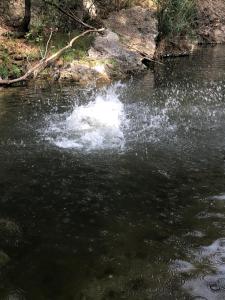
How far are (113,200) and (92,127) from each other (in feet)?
13.1

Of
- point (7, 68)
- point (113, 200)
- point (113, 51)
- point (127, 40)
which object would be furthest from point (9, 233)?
point (127, 40)

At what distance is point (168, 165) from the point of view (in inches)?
326

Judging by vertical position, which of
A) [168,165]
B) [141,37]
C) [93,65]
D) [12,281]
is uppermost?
[141,37]

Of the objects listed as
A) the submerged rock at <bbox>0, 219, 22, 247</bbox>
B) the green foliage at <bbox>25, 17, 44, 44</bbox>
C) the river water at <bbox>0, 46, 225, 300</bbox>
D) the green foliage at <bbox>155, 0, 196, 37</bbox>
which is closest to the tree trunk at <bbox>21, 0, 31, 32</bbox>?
the green foliage at <bbox>25, 17, 44, 44</bbox>

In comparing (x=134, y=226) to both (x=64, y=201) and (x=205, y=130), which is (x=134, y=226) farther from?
(x=205, y=130)

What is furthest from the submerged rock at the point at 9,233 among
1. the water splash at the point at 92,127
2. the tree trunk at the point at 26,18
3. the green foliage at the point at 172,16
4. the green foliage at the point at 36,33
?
the green foliage at the point at 172,16

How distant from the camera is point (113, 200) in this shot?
6902mm

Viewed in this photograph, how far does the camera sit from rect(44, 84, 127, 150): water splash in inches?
376

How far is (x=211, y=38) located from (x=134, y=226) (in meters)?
32.1

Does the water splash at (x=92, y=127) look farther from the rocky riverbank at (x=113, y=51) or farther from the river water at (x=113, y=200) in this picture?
the rocky riverbank at (x=113, y=51)

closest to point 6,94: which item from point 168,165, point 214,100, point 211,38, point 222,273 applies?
point 214,100

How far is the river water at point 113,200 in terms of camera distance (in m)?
4.95

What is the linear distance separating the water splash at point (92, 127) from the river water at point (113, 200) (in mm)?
26

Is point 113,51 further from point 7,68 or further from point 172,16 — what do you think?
point 172,16
